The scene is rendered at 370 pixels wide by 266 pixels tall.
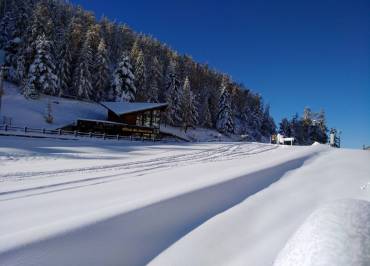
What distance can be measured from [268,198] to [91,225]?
3565 millimetres

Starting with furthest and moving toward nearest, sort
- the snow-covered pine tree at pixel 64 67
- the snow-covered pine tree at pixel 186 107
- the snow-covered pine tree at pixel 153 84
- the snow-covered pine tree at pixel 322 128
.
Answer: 1. the snow-covered pine tree at pixel 322 128
2. the snow-covered pine tree at pixel 186 107
3. the snow-covered pine tree at pixel 153 84
4. the snow-covered pine tree at pixel 64 67

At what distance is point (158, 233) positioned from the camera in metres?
4.18

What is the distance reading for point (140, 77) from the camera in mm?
59281

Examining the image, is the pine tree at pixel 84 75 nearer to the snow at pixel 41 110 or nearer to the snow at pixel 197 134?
the snow at pixel 41 110

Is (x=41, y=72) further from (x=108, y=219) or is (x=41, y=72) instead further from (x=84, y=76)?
(x=108, y=219)

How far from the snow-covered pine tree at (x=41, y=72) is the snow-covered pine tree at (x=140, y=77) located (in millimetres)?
15968

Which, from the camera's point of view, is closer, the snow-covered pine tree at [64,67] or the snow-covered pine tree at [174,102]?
the snow-covered pine tree at [64,67]

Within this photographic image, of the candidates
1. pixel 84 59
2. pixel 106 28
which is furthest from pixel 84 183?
pixel 106 28

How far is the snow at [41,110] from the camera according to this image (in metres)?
38.6

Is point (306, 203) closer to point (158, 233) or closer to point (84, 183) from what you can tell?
point (158, 233)

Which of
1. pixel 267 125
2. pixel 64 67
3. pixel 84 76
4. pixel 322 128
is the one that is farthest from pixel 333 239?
pixel 267 125

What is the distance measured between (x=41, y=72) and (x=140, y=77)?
18.3 meters

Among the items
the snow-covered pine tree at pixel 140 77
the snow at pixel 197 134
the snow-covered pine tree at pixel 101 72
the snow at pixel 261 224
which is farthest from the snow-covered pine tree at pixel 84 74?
the snow at pixel 261 224

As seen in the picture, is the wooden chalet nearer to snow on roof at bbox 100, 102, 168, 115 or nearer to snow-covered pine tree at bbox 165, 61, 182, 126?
snow on roof at bbox 100, 102, 168, 115
